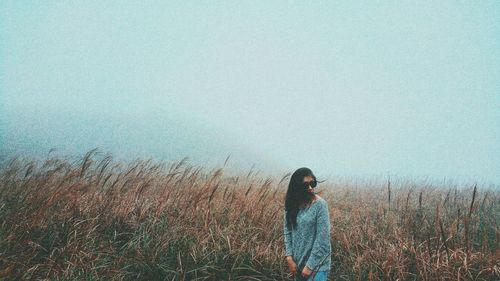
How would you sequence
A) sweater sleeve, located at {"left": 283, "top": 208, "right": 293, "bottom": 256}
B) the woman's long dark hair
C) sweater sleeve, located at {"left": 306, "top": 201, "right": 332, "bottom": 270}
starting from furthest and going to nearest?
A: sweater sleeve, located at {"left": 283, "top": 208, "right": 293, "bottom": 256} < the woman's long dark hair < sweater sleeve, located at {"left": 306, "top": 201, "right": 332, "bottom": 270}

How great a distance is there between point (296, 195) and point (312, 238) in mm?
424

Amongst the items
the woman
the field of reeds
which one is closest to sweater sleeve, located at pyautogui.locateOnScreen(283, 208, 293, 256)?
the woman

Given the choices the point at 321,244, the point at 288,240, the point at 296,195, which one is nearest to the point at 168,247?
the point at 288,240

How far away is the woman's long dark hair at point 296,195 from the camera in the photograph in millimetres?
3025

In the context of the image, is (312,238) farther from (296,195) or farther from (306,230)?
(296,195)

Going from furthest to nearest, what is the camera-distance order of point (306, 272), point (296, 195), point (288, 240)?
Result: 1. point (288, 240)
2. point (296, 195)
3. point (306, 272)

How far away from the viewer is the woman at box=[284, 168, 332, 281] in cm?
282

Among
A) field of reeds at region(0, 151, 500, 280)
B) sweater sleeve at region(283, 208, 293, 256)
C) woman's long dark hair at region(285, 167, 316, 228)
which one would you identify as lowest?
field of reeds at region(0, 151, 500, 280)

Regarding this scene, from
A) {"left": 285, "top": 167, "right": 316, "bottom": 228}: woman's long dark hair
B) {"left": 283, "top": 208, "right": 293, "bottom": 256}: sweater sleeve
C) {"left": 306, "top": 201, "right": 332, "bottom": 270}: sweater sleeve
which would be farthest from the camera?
{"left": 283, "top": 208, "right": 293, "bottom": 256}: sweater sleeve

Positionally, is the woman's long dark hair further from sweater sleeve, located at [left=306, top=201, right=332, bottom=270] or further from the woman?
sweater sleeve, located at [left=306, top=201, right=332, bottom=270]

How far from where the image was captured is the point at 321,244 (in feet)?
9.25

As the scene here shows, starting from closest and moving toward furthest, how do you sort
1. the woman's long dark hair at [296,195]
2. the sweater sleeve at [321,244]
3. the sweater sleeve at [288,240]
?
the sweater sleeve at [321,244]
the woman's long dark hair at [296,195]
the sweater sleeve at [288,240]

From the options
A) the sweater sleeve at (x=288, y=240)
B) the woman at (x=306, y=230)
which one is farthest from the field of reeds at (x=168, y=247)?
the woman at (x=306, y=230)

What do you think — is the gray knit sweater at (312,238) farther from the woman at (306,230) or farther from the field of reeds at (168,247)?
the field of reeds at (168,247)
